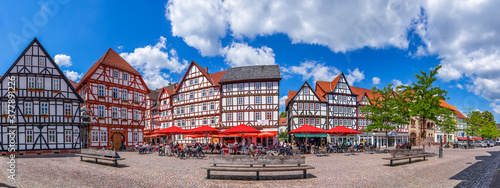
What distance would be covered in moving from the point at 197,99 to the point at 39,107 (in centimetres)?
2169

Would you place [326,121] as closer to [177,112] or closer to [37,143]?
[177,112]

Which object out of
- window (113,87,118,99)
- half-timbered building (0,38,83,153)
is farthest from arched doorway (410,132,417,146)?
half-timbered building (0,38,83,153)

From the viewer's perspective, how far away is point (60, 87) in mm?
30578

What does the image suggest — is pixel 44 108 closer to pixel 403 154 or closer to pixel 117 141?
pixel 117 141

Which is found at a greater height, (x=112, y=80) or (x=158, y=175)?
(x=112, y=80)

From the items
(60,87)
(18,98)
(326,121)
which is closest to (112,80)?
(60,87)

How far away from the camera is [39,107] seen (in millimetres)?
29188

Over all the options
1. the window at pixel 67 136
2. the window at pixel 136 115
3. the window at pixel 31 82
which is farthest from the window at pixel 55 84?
the window at pixel 136 115

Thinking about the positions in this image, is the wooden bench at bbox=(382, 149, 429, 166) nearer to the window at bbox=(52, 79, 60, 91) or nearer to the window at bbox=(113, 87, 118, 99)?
the window at bbox=(52, 79, 60, 91)

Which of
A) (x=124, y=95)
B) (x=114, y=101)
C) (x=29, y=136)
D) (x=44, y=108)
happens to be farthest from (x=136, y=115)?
(x=29, y=136)

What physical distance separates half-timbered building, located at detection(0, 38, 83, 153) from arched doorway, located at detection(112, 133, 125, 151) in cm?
609

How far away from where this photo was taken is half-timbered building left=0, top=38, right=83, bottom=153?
28188mm

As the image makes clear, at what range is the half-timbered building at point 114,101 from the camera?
34.6 metres

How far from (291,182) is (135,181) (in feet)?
19.0
